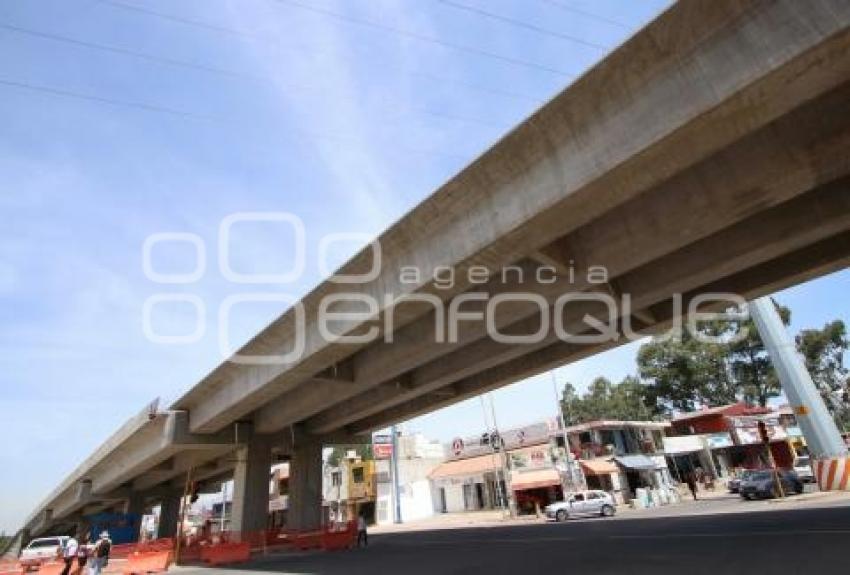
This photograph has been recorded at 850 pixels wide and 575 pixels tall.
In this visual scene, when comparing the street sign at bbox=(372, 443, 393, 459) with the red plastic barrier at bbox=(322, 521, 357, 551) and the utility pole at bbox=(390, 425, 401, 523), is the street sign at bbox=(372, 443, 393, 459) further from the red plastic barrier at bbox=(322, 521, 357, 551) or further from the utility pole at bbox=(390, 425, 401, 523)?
the red plastic barrier at bbox=(322, 521, 357, 551)

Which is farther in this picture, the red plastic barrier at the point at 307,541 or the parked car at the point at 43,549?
the parked car at the point at 43,549

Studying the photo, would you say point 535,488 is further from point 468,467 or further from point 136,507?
point 136,507

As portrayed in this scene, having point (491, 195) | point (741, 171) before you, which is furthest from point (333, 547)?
point (741, 171)

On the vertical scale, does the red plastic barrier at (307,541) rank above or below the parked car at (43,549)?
below

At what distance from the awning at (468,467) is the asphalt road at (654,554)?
107 feet

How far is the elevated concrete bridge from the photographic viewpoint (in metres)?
7.16

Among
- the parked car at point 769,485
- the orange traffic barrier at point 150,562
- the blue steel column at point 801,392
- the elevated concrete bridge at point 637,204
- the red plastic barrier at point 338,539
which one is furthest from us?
the parked car at point 769,485

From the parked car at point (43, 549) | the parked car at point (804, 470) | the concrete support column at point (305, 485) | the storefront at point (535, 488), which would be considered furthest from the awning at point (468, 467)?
the parked car at point (43, 549)

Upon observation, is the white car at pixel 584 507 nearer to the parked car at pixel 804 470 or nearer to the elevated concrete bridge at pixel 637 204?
the parked car at pixel 804 470

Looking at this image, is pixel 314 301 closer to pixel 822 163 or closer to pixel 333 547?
pixel 822 163

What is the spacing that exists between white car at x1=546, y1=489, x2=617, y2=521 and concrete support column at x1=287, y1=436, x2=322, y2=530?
1653 cm

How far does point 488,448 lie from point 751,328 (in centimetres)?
3554

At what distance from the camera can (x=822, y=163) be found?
8398 mm

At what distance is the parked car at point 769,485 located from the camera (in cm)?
2995
